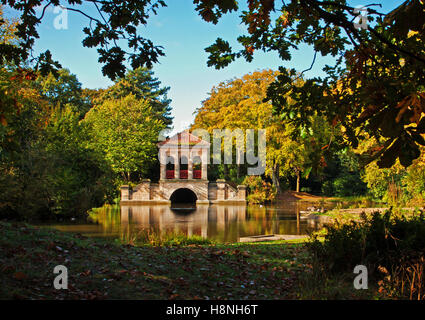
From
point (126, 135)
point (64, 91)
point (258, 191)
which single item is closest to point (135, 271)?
point (258, 191)

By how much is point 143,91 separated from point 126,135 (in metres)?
15.6

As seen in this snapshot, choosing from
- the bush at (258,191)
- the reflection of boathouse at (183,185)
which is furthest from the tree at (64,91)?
the bush at (258,191)

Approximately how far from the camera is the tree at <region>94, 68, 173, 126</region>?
45.7 metres

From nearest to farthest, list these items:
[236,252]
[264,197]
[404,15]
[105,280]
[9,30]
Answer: [404,15] → [105,280] → [236,252] → [9,30] → [264,197]

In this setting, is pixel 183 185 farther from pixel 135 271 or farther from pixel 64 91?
pixel 135 271

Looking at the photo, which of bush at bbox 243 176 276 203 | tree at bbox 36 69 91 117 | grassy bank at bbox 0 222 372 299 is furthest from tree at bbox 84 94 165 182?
grassy bank at bbox 0 222 372 299

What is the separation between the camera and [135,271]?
5012 millimetres

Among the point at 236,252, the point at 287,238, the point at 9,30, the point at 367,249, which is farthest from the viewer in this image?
the point at 9,30

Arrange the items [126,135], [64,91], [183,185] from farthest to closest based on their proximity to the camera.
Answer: [64,91]
[126,135]
[183,185]

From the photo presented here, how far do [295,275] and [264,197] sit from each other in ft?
85.4

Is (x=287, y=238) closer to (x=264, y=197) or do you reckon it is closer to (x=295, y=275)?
(x=295, y=275)

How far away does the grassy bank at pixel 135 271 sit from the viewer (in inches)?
163

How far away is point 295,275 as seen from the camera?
547 centimetres
